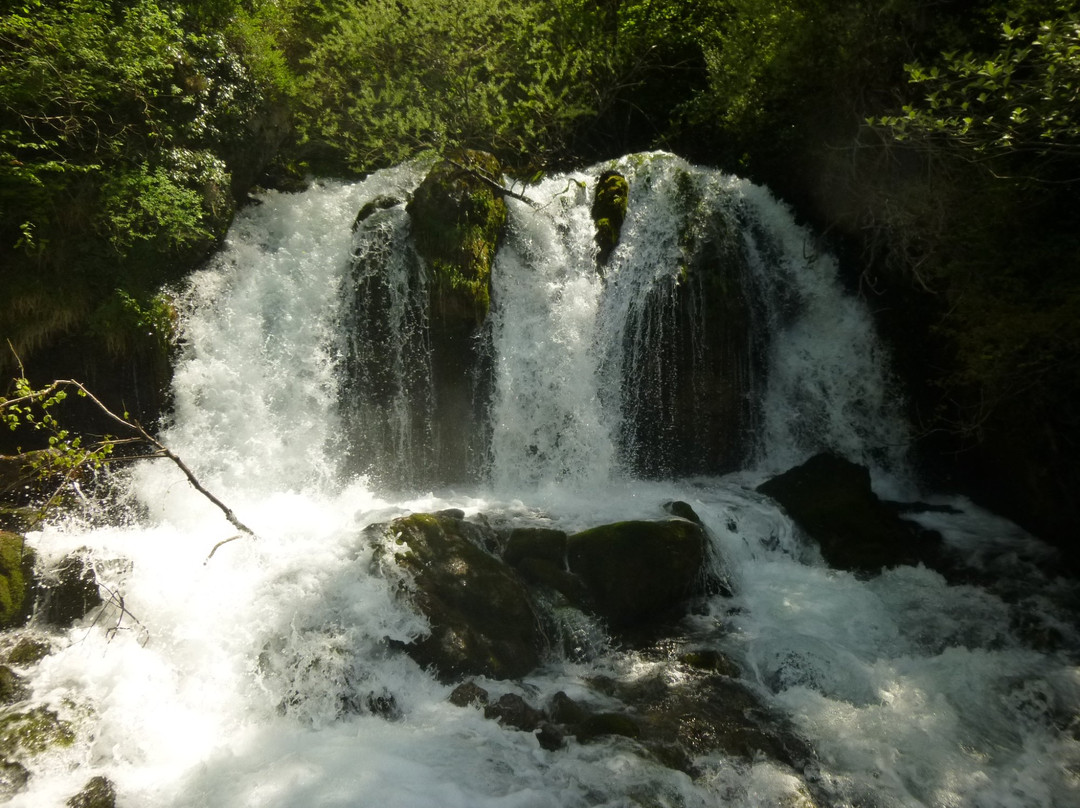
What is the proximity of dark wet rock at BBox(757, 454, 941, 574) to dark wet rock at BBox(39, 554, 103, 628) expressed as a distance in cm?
705

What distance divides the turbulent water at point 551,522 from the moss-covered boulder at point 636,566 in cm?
35

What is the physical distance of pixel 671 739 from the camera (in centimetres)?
489

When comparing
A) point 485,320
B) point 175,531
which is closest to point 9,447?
point 175,531

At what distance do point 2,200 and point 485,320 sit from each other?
18.9 ft

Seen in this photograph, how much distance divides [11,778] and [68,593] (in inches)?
66.6

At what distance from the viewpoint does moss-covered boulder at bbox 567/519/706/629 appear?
6.37 m

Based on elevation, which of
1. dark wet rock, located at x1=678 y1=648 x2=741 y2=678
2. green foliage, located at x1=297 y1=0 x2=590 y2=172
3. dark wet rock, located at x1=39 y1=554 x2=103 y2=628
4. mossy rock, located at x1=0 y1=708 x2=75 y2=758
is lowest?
dark wet rock, located at x1=678 y1=648 x2=741 y2=678

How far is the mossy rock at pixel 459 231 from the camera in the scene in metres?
9.14

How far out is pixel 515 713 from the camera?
509 centimetres

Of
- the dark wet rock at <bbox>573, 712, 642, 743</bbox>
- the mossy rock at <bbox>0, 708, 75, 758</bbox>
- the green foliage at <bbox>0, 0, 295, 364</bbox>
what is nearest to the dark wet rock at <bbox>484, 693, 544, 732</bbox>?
the dark wet rock at <bbox>573, 712, 642, 743</bbox>

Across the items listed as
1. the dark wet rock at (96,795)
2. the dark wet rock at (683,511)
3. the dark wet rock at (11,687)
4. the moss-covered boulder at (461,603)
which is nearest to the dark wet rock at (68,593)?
the dark wet rock at (11,687)

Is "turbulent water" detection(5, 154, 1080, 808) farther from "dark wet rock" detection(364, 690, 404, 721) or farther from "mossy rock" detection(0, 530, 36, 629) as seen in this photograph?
"mossy rock" detection(0, 530, 36, 629)

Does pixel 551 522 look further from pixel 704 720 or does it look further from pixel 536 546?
pixel 704 720

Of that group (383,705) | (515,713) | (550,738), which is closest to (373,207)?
(383,705)
